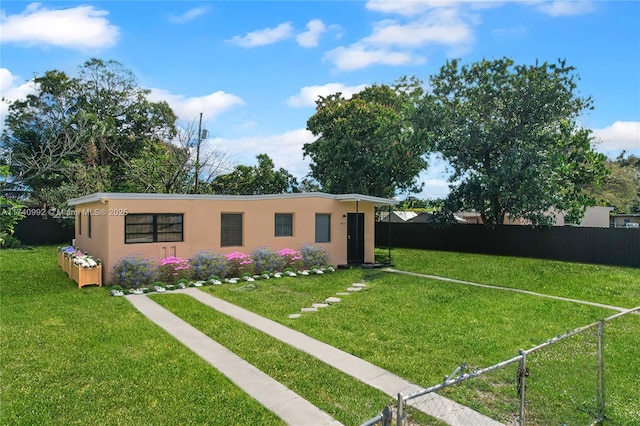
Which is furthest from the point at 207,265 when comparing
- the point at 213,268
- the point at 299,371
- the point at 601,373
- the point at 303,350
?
the point at 601,373

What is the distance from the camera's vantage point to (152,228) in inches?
464

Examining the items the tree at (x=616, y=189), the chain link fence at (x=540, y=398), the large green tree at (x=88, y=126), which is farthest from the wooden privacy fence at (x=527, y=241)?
the large green tree at (x=88, y=126)

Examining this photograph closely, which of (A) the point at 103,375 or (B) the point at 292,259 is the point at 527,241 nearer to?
(B) the point at 292,259

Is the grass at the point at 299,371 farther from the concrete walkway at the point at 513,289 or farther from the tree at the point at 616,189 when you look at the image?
the tree at the point at 616,189

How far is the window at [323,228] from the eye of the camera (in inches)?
578

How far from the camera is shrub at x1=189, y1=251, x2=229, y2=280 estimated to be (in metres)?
11.9

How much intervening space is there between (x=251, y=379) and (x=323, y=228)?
32.8 feet

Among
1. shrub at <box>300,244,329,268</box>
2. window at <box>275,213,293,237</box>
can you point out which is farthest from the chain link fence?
window at <box>275,213,293,237</box>

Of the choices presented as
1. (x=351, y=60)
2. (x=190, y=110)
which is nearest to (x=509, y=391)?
(x=351, y=60)

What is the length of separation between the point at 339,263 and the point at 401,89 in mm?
19506

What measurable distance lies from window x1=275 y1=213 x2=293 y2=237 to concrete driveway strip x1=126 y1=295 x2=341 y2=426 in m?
6.44

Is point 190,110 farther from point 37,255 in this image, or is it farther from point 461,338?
point 461,338

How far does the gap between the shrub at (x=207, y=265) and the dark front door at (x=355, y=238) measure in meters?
5.07

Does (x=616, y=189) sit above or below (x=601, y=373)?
above
